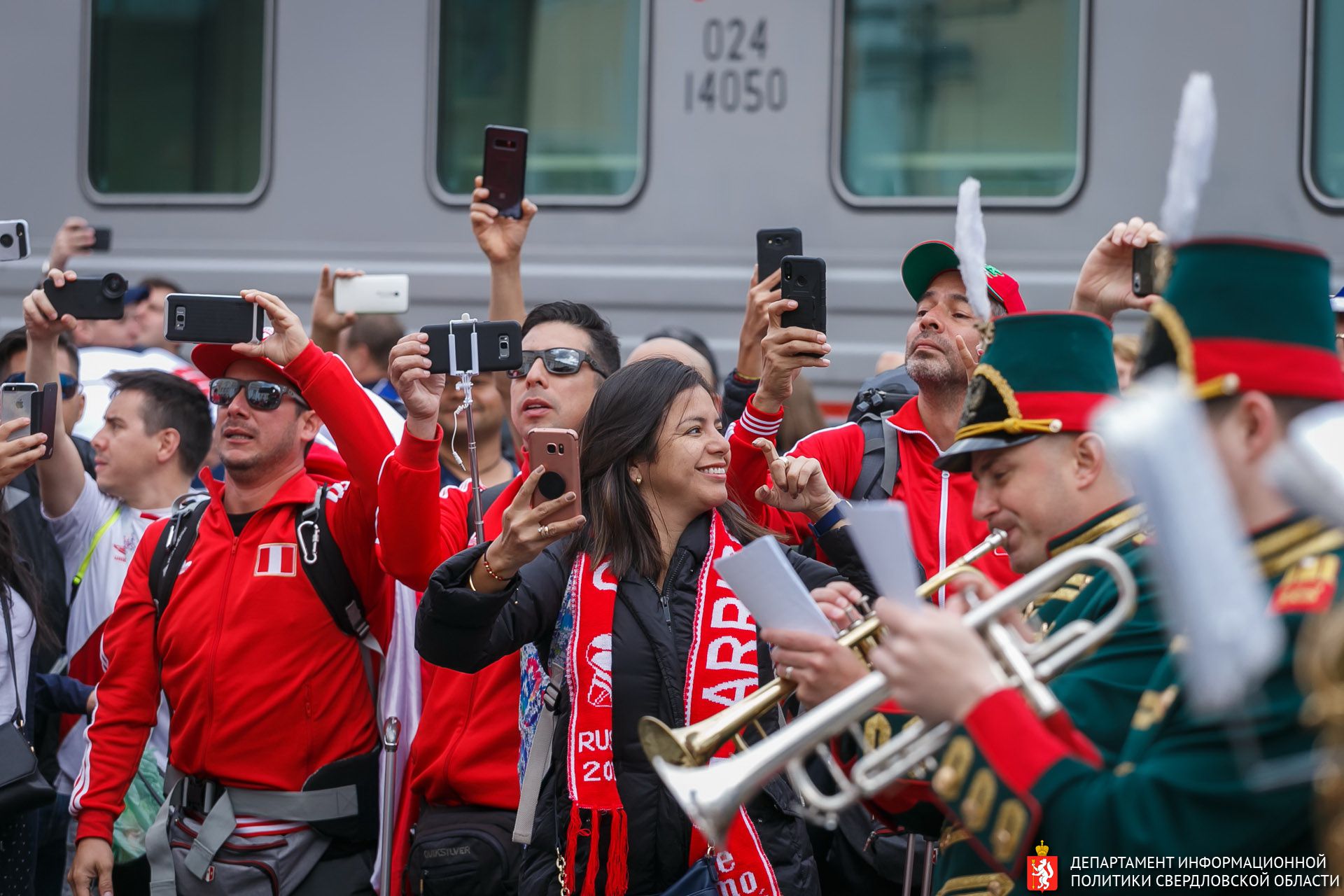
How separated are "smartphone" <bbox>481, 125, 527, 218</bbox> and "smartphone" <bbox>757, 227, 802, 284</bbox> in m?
0.95

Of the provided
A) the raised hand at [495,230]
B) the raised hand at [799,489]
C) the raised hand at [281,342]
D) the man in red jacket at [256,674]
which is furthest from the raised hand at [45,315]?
the raised hand at [799,489]

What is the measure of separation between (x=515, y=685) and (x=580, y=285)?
2484mm

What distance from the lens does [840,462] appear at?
415 centimetres

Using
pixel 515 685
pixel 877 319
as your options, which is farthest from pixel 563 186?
pixel 515 685

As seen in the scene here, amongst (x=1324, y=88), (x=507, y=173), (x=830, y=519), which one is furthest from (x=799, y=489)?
(x=1324, y=88)

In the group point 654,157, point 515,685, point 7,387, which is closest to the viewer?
point 515,685

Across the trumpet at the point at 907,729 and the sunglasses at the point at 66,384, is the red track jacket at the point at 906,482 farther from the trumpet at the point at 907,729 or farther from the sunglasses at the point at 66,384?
the sunglasses at the point at 66,384

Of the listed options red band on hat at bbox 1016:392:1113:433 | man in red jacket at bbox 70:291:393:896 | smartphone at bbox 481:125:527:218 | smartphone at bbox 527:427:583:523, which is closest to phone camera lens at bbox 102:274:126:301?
man in red jacket at bbox 70:291:393:896

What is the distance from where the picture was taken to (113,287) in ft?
15.1

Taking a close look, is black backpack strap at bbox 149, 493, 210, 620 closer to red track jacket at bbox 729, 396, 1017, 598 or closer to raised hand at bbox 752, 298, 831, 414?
red track jacket at bbox 729, 396, 1017, 598

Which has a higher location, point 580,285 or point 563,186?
point 563,186

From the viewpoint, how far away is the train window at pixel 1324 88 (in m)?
5.30

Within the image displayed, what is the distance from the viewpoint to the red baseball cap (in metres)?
4.32

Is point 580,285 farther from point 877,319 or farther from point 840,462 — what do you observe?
point 840,462
